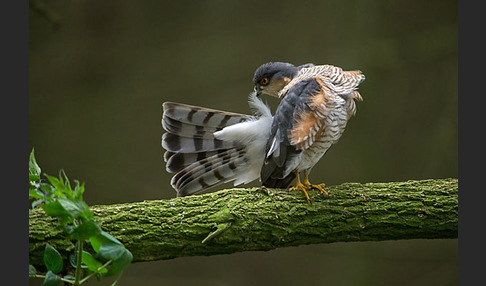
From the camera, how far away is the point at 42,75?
334cm

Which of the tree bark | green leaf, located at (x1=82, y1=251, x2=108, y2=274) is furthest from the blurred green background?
green leaf, located at (x1=82, y1=251, x2=108, y2=274)

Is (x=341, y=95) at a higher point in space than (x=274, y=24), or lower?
lower

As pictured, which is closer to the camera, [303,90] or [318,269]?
[303,90]

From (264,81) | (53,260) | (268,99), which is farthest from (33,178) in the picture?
(268,99)

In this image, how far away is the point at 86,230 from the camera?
50.4 inches

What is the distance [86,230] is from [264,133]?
3.82ft

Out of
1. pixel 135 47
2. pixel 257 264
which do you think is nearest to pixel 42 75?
pixel 135 47

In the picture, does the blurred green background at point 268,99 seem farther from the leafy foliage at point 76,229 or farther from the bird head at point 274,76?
the leafy foliage at point 76,229

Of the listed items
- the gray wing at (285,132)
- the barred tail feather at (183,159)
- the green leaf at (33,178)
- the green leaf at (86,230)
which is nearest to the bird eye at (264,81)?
the gray wing at (285,132)

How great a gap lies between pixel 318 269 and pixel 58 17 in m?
2.42

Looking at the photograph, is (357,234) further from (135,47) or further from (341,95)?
(135,47)

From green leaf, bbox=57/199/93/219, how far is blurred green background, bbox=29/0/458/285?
2.23 metres

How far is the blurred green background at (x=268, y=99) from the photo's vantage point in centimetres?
346

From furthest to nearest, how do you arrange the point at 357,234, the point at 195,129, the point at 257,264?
1. the point at 257,264
2. the point at 195,129
3. the point at 357,234
